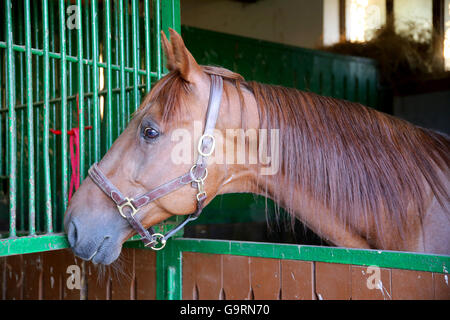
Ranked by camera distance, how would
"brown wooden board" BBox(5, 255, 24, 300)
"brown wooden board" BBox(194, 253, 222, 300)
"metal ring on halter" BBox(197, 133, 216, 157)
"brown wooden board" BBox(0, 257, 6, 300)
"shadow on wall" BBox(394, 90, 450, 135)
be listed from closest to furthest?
"metal ring on halter" BBox(197, 133, 216, 157), "brown wooden board" BBox(194, 253, 222, 300), "brown wooden board" BBox(5, 255, 24, 300), "brown wooden board" BBox(0, 257, 6, 300), "shadow on wall" BBox(394, 90, 450, 135)

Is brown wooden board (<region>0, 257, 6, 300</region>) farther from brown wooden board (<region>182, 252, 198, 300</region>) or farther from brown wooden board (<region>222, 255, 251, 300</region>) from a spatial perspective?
brown wooden board (<region>222, 255, 251, 300</region>)

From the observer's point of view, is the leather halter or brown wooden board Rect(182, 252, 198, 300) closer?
the leather halter

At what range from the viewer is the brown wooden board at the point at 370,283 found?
4.05ft

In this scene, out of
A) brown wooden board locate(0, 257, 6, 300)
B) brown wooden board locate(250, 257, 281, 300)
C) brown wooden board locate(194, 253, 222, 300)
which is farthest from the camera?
brown wooden board locate(0, 257, 6, 300)

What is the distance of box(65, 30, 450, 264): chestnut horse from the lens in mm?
1321

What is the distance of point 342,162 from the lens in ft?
4.46

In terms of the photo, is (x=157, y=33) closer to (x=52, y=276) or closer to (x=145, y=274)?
(x=145, y=274)

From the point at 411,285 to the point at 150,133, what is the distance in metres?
0.93

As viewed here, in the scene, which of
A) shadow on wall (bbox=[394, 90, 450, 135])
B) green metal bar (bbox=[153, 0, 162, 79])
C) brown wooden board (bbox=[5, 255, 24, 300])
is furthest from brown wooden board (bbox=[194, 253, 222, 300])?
shadow on wall (bbox=[394, 90, 450, 135])

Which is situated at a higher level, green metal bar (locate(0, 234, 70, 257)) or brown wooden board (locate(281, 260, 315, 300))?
green metal bar (locate(0, 234, 70, 257))

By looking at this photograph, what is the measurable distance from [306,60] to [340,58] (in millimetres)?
641

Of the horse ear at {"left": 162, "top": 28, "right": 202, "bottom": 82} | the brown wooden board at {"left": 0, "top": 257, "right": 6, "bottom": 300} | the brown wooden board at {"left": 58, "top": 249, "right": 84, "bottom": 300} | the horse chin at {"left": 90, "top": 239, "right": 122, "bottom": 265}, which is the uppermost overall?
the horse ear at {"left": 162, "top": 28, "right": 202, "bottom": 82}
